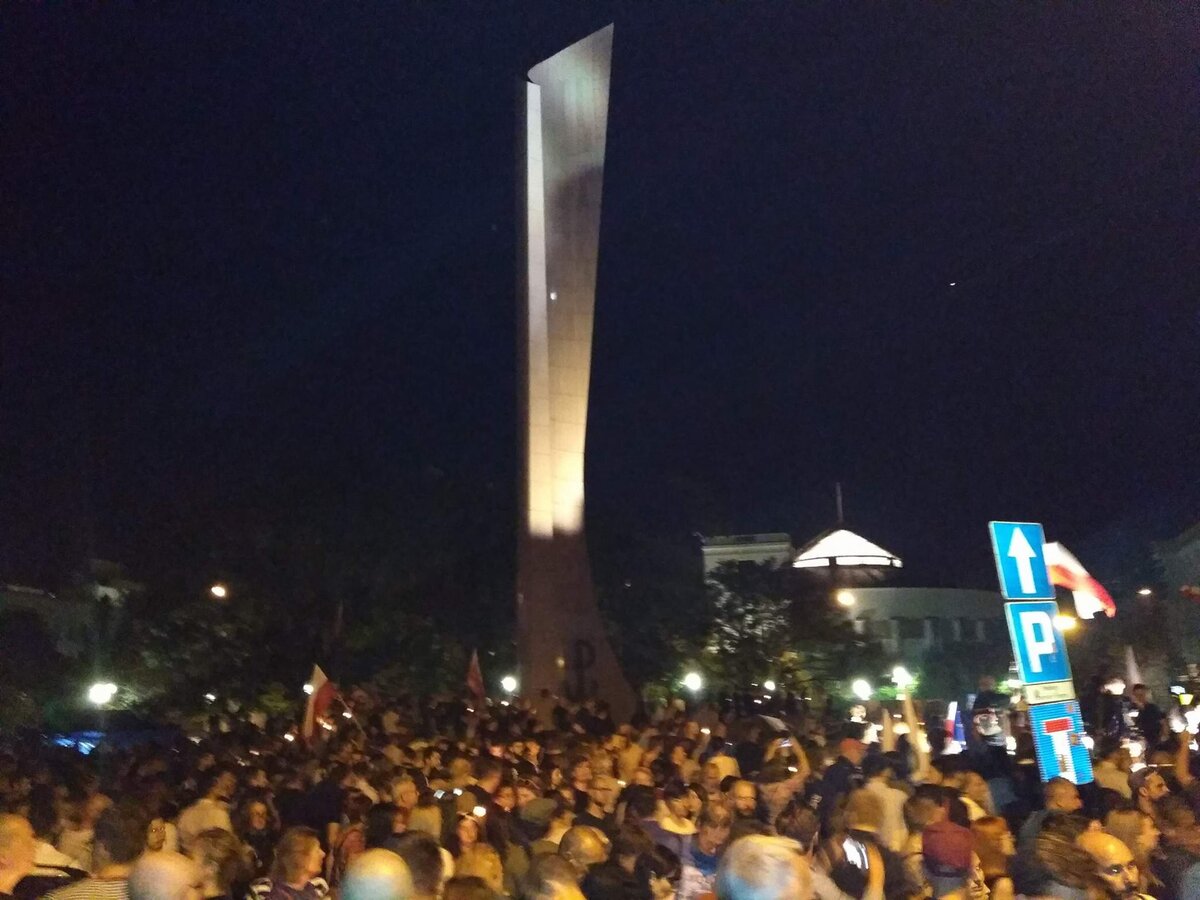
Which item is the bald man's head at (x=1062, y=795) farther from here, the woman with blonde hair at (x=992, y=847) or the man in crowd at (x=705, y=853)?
the man in crowd at (x=705, y=853)

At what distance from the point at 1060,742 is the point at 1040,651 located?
24.5 inches

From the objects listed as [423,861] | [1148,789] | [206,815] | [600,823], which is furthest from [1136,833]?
[206,815]

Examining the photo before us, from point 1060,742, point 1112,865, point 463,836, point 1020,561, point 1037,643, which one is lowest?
point 1112,865

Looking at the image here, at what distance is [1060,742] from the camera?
25.6ft

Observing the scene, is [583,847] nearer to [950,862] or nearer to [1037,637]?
[950,862]

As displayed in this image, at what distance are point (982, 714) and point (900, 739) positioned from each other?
5.34ft

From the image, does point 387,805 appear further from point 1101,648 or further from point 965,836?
point 1101,648

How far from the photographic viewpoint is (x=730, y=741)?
1215cm

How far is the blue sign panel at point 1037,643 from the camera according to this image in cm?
765

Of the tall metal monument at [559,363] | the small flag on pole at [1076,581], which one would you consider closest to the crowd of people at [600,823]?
the small flag on pole at [1076,581]

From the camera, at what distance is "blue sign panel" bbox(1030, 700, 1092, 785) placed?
7.66 meters

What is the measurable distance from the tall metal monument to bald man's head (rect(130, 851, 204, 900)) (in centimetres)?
1711

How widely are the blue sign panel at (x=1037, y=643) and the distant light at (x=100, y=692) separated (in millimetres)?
19539

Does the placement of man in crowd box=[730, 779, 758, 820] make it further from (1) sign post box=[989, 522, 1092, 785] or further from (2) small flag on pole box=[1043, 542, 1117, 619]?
(2) small flag on pole box=[1043, 542, 1117, 619]
